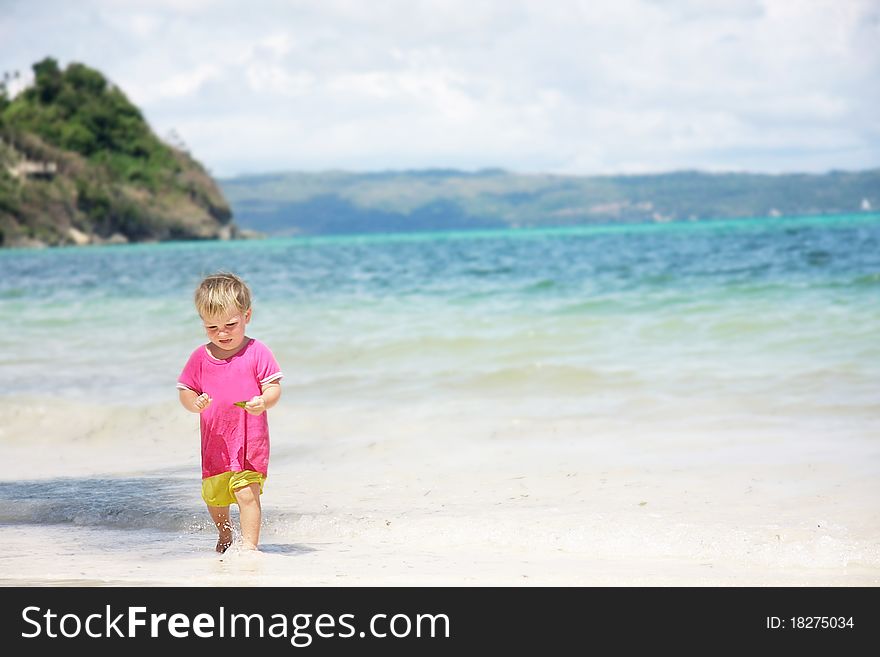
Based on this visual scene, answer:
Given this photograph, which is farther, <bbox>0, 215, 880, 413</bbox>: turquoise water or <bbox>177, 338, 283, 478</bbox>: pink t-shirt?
<bbox>0, 215, 880, 413</bbox>: turquoise water

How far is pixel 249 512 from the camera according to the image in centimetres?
375

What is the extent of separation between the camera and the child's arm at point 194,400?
141 inches

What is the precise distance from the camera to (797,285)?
1602cm

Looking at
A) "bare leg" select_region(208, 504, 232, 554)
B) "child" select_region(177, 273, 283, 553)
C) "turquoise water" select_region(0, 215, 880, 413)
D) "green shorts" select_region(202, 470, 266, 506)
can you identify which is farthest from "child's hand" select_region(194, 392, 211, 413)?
"turquoise water" select_region(0, 215, 880, 413)

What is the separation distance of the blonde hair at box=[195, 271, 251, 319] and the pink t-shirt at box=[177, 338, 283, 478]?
17 cm

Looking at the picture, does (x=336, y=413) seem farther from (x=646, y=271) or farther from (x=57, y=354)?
(x=646, y=271)

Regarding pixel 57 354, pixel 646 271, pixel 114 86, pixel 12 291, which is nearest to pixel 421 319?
pixel 57 354

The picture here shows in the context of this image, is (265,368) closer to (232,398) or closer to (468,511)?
(232,398)

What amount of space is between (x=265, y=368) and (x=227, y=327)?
211 millimetres

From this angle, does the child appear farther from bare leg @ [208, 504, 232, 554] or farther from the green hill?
the green hill

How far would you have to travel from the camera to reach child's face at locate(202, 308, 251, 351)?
3.56 metres

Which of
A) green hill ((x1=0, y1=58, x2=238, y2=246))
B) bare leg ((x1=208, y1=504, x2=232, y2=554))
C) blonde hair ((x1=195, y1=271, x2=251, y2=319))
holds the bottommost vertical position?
bare leg ((x1=208, y1=504, x2=232, y2=554))

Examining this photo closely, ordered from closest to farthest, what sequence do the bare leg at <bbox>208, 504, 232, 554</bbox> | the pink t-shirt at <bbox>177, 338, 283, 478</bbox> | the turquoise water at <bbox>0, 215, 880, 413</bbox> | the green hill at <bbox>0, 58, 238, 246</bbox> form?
the pink t-shirt at <bbox>177, 338, 283, 478</bbox>, the bare leg at <bbox>208, 504, 232, 554</bbox>, the turquoise water at <bbox>0, 215, 880, 413</bbox>, the green hill at <bbox>0, 58, 238, 246</bbox>
